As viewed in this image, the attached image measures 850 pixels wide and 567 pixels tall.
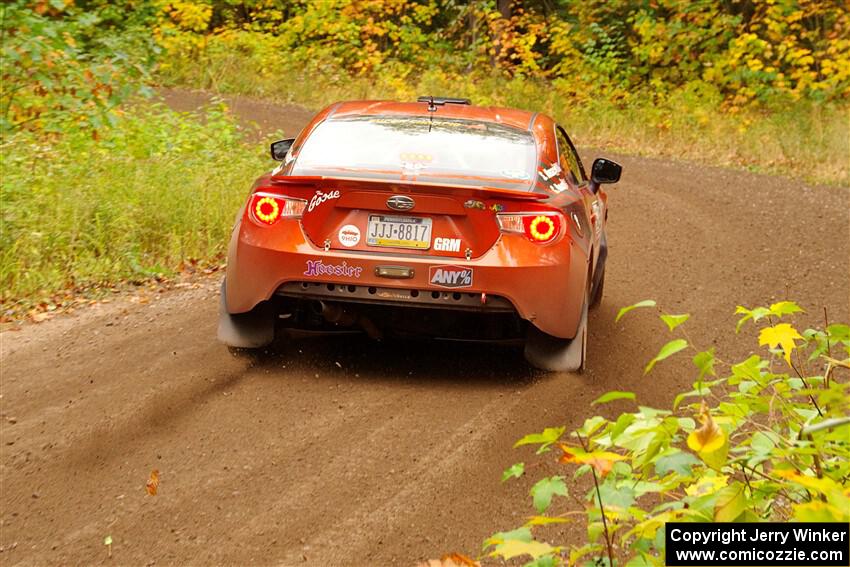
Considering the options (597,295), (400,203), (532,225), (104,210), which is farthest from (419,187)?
(104,210)

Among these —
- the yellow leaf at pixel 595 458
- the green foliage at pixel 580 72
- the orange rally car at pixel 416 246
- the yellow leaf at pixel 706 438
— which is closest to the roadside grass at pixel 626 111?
the green foliage at pixel 580 72

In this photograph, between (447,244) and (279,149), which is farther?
(279,149)

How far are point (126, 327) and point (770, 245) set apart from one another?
7402 millimetres

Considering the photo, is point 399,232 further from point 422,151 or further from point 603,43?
point 603,43

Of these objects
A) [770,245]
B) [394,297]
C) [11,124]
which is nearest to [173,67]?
[11,124]

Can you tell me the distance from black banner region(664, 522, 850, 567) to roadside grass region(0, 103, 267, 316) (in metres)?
7.42

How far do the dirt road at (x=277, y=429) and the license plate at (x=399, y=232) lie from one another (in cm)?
90

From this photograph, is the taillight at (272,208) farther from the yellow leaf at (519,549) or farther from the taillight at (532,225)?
the yellow leaf at (519,549)

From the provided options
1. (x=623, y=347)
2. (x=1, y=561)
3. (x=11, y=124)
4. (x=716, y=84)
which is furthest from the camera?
(x=716, y=84)

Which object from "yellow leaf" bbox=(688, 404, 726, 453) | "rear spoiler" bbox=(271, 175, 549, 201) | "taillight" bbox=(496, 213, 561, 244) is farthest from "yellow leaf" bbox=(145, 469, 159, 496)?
"yellow leaf" bbox=(688, 404, 726, 453)

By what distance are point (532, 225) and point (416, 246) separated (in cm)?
66

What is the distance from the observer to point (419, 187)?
6293mm

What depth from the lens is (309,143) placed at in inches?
275

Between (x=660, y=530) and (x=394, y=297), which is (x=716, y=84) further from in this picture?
(x=660, y=530)
